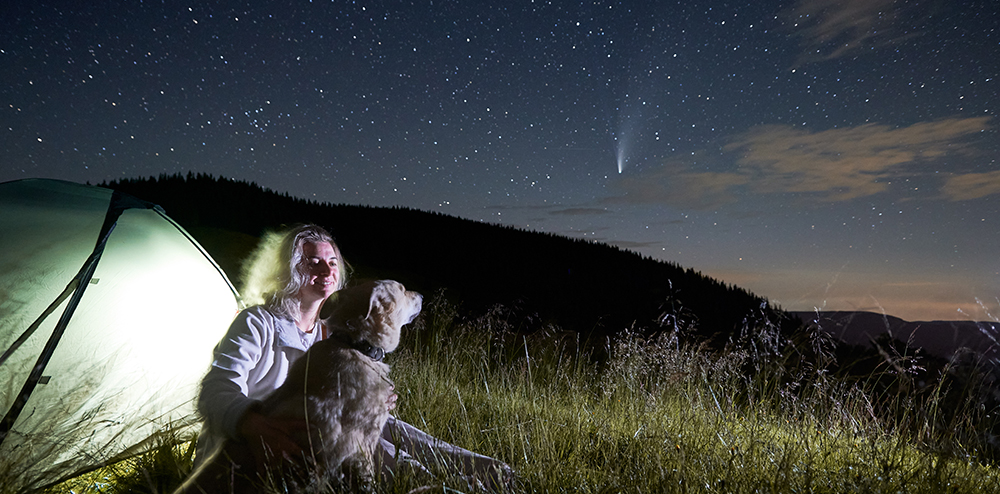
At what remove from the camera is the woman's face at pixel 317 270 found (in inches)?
105

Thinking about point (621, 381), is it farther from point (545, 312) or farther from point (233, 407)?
point (545, 312)

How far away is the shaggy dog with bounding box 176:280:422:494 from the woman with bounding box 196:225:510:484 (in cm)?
6

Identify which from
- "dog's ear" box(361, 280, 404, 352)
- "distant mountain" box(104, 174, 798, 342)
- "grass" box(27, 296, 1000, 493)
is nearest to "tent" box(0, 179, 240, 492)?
"grass" box(27, 296, 1000, 493)

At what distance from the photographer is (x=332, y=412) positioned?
77.3 inches

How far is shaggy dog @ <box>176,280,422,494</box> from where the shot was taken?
6.36ft

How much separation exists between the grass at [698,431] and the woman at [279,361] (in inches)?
10.1

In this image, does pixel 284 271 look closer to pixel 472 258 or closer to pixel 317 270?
pixel 317 270

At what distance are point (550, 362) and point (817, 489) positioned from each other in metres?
3.21

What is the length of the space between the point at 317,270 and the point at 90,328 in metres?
1.45

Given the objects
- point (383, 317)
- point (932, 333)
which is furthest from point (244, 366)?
point (932, 333)

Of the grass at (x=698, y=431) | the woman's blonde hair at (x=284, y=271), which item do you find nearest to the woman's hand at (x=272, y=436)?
the grass at (x=698, y=431)

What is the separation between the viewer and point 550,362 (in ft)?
18.0

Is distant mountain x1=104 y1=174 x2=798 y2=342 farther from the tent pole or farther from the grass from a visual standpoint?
the tent pole

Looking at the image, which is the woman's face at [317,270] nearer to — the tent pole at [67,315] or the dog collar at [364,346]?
the dog collar at [364,346]
